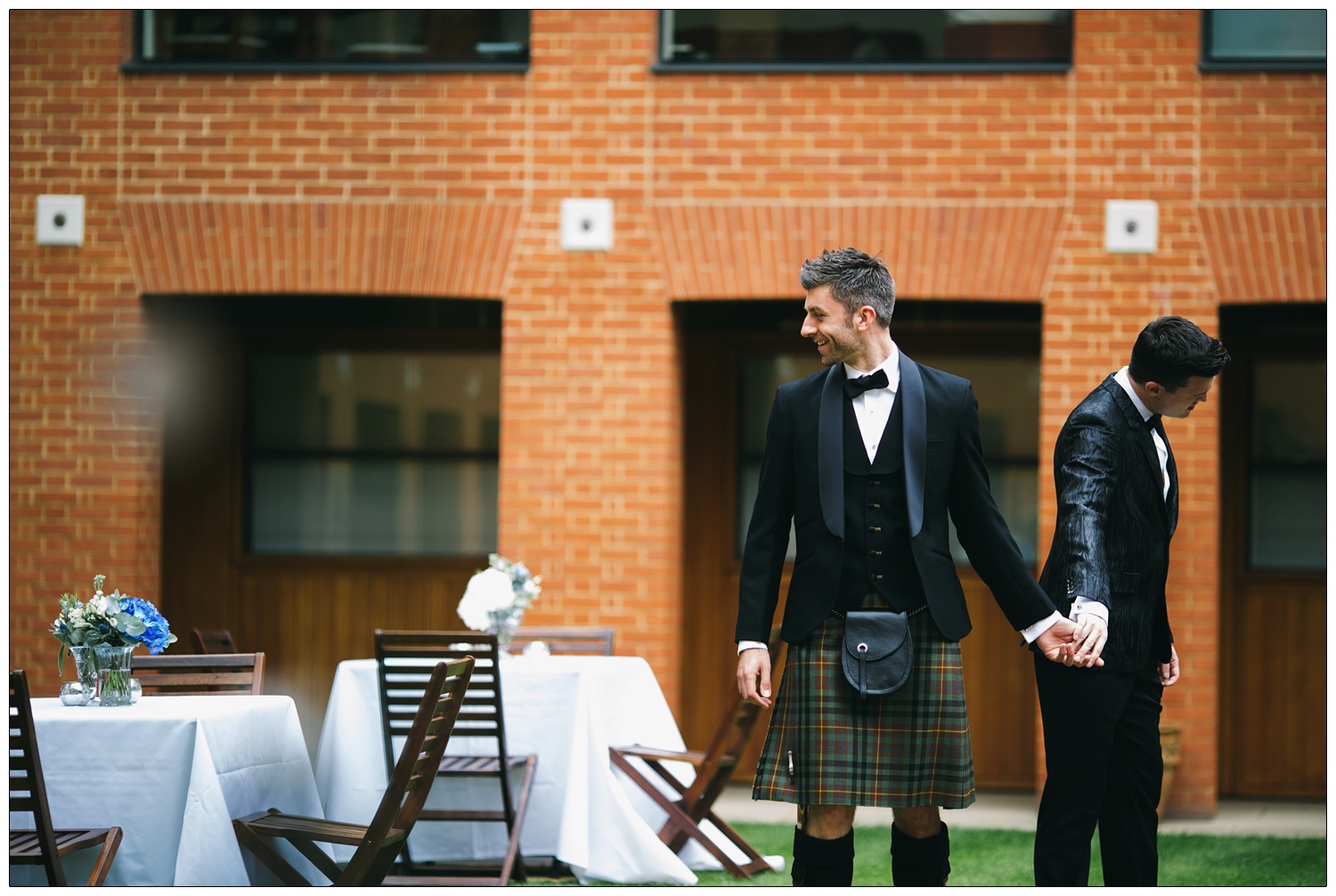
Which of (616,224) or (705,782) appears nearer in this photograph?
(705,782)

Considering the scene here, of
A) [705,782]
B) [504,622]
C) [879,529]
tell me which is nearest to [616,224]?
[504,622]

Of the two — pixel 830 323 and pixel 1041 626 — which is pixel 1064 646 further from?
pixel 830 323

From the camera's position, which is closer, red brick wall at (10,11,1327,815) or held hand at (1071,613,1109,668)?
held hand at (1071,613,1109,668)

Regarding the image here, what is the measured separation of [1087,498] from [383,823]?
230 cm

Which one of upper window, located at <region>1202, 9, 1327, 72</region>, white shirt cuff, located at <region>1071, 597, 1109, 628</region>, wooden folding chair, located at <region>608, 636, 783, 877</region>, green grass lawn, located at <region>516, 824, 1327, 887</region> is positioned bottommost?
green grass lawn, located at <region>516, 824, 1327, 887</region>

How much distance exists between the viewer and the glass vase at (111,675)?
5109mm

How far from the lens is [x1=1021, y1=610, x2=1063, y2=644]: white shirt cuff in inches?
162

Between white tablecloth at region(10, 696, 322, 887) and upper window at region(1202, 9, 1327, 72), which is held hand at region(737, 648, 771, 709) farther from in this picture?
upper window at region(1202, 9, 1327, 72)

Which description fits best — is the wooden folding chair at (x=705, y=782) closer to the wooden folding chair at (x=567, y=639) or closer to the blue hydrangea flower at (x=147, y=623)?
the wooden folding chair at (x=567, y=639)

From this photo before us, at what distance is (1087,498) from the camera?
13.9 feet

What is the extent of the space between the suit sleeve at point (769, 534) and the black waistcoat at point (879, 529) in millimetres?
166

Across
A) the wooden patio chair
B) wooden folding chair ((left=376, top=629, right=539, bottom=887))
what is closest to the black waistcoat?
wooden folding chair ((left=376, top=629, right=539, bottom=887))

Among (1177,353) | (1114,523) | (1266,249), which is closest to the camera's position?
(1177,353)

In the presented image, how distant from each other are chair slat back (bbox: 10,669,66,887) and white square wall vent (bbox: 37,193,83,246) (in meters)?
4.60
